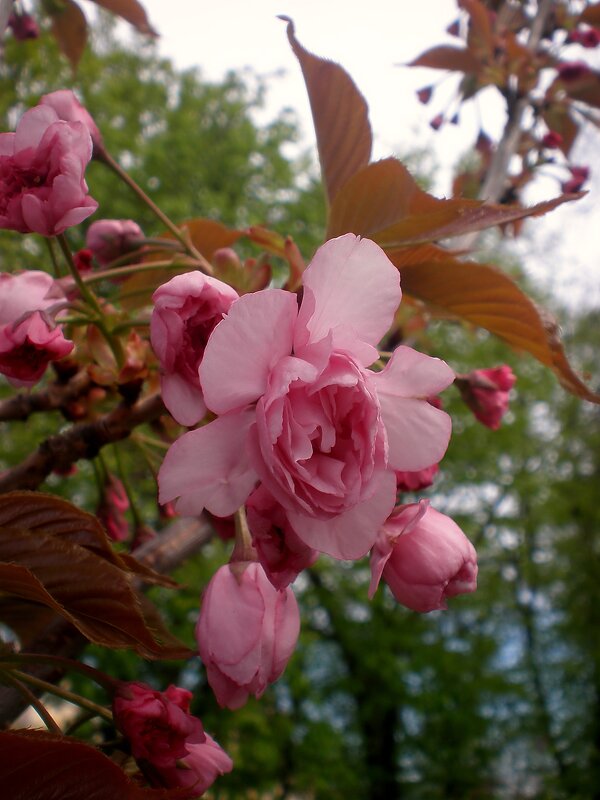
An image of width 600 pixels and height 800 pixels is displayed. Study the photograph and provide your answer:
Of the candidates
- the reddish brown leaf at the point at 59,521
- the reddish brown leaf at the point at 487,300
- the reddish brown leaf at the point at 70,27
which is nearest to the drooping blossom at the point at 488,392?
the reddish brown leaf at the point at 487,300

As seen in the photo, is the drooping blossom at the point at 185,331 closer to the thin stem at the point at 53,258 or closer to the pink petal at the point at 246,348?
the pink petal at the point at 246,348

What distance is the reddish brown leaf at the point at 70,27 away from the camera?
100 cm

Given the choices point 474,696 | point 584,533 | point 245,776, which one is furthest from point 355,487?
point 584,533

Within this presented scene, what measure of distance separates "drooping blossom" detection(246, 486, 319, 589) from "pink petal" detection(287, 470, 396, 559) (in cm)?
2

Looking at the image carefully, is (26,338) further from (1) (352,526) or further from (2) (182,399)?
(1) (352,526)

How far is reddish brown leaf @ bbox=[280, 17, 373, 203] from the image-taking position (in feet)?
1.79

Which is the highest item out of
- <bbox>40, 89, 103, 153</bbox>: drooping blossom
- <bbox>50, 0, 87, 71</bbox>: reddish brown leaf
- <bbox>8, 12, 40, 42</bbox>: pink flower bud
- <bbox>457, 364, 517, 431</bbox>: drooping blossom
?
<bbox>40, 89, 103, 153</bbox>: drooping blossom

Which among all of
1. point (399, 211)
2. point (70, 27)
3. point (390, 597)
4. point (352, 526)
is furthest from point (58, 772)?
point (390, 597)

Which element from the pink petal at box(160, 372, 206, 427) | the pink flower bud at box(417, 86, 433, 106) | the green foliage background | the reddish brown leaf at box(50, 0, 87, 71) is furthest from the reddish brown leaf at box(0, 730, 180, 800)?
the green foliage background

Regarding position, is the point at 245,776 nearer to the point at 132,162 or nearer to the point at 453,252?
the point at 453,252

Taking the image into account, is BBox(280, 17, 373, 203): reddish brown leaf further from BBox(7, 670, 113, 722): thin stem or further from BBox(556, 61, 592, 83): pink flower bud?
BBox(556, 61, 592, 83): pink flower bud

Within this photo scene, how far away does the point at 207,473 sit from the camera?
345 mm

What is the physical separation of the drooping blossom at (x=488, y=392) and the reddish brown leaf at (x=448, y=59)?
95cm

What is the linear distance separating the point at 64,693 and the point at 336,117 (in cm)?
47
